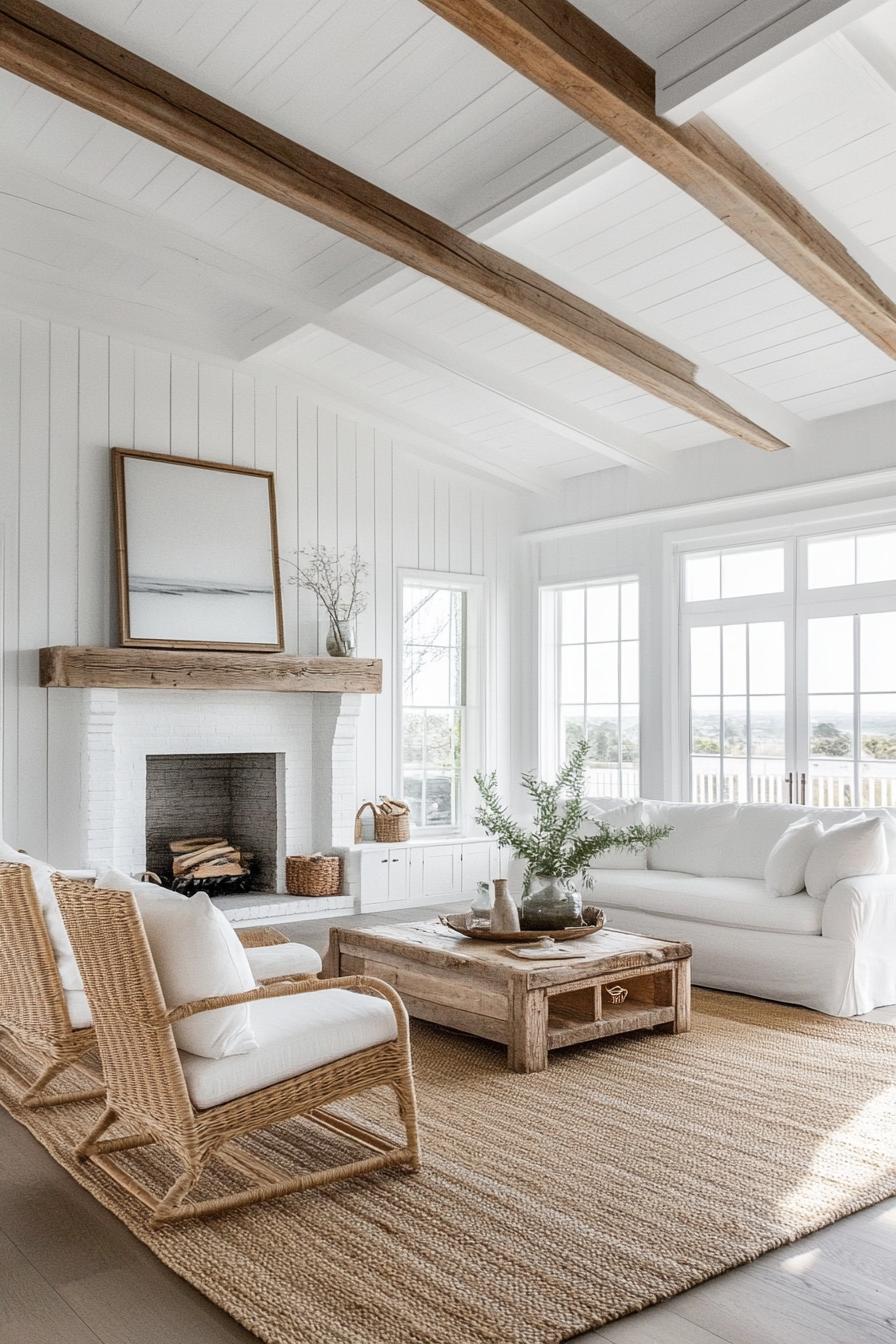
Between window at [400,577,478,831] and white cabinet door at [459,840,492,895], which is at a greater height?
window at [400,577,478,831]

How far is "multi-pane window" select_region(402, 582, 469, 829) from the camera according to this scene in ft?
28.0

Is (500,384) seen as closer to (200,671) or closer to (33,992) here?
(200,671)

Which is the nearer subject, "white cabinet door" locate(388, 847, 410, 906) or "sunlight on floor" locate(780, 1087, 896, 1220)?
"sunlight on floor" locate(780, 1087, 896, 1220)

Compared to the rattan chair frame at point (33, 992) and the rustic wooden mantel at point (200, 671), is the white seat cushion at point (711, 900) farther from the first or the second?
the rattan chair frame at point (33, 992)

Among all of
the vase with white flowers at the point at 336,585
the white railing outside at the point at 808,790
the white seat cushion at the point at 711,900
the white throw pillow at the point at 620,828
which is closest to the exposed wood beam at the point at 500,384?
the vase with white flowers at the point at 336,585

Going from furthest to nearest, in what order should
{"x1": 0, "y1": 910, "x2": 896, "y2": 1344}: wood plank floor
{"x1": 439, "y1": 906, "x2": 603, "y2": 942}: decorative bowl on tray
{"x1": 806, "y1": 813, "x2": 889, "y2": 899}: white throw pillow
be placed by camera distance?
{"x1": 806, "y1": 813, "x2": 889, "y2": 899}: white throw pillow
{"x1": 439, "y1": 906, "x2": 603, "y2": 942}: decorative bowl on tray
{"x1": 0, "y1": 910, "x2": 896, "y2": 1344}: wood plank floor

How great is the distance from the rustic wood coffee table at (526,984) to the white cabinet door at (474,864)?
3.27 m

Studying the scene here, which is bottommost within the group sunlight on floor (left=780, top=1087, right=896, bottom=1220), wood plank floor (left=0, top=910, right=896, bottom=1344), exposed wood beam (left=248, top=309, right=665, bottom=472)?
sunlight on floor (left=780, top=1087, right=896, bottom=1220)

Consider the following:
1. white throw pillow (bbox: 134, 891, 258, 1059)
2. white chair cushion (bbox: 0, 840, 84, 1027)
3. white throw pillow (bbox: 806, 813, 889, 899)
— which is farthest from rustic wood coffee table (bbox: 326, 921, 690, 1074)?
white throw pillow (bbox: 134, 891, 258, 1059)

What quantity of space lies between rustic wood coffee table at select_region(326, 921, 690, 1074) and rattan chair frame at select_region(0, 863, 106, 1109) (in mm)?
1293

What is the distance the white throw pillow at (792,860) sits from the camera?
5.29 m

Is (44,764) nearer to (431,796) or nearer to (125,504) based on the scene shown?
(125,504)

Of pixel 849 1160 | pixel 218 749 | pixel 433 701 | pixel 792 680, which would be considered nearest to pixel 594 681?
pixel 433 701

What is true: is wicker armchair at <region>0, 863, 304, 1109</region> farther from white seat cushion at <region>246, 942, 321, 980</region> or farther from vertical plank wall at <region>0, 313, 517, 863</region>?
vertical plank wall at <region>0, 313, 517, 863</region>
